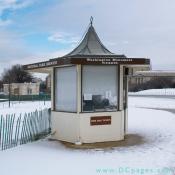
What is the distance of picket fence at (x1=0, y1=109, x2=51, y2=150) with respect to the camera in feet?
46.1

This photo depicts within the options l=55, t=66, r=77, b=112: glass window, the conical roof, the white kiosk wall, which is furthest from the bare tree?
the white kiosk wall

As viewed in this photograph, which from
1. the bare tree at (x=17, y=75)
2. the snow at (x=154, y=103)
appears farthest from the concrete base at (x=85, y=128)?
the bare tree at (x=17, y=75)

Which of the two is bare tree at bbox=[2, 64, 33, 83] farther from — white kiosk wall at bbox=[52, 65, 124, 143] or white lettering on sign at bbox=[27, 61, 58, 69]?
white kiosk wall at bbox=[52, 65, 124, 143]

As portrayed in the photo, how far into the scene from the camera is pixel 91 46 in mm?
15844

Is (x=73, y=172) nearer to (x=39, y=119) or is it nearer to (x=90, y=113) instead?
(x=90, y=113)

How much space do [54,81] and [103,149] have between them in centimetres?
365

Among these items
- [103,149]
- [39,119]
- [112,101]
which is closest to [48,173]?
[103,149]

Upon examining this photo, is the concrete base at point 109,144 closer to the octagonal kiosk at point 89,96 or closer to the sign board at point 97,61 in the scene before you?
the octagonal kiosk at point 89,96

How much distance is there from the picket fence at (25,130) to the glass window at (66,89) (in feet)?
4.22

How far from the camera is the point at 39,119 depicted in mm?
17094

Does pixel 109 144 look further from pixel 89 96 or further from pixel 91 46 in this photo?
pixel 91 46

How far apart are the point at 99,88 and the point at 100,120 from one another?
1095 mm

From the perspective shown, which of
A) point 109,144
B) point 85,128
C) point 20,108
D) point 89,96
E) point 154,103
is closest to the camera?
point 109,144

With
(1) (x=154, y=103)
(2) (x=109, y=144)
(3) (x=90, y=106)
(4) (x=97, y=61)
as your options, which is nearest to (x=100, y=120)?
(3) (x=90, y=106)
